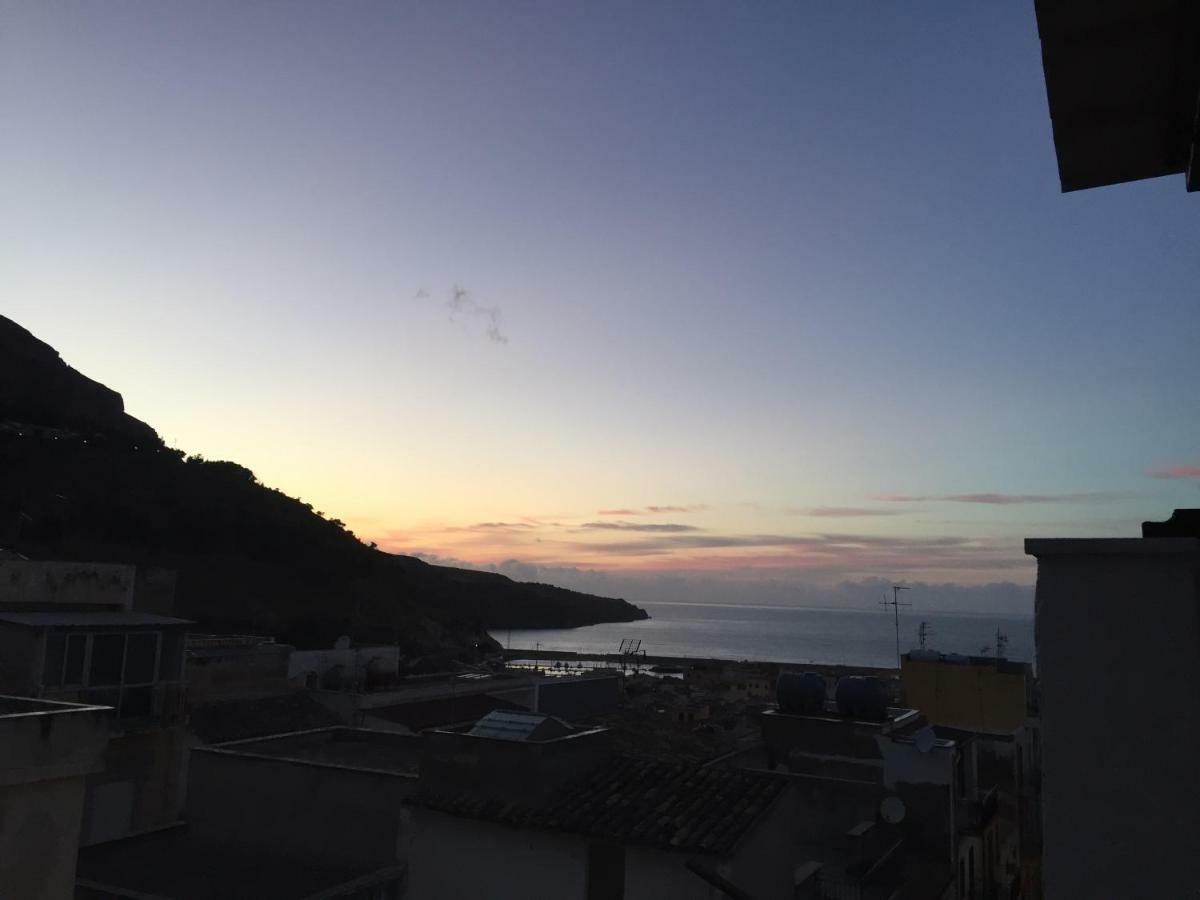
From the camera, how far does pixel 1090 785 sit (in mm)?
3326

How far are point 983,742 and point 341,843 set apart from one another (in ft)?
67.9

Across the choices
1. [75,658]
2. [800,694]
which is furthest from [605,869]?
[75,658]

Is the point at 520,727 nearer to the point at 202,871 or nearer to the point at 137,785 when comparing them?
the point at 202,871

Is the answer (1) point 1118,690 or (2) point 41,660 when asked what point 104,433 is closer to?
(2) point 41,660

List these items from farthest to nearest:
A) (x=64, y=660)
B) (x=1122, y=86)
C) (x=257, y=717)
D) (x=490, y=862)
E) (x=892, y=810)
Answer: (x=257, y=717) → (x=64, y=660) → (x=892, y=810) → (x=490, y=862) → (x=1122, y=86)

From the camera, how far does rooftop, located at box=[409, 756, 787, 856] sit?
11.3m

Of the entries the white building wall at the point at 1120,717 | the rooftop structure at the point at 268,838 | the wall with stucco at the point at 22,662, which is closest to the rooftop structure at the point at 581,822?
the rooftop structure at the point at 268,838

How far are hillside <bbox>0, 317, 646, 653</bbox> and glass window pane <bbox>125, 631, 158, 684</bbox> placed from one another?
5598cm

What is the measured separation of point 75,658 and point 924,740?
19.2 metres

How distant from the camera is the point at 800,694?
22.4m

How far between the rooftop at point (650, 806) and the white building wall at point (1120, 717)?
8.29 metres

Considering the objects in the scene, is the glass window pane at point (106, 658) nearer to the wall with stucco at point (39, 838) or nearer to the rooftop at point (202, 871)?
the rooftop at point (202, 871)

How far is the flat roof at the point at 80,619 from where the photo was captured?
2019 cm

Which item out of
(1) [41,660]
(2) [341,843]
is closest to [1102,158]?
(2) [341,843]
